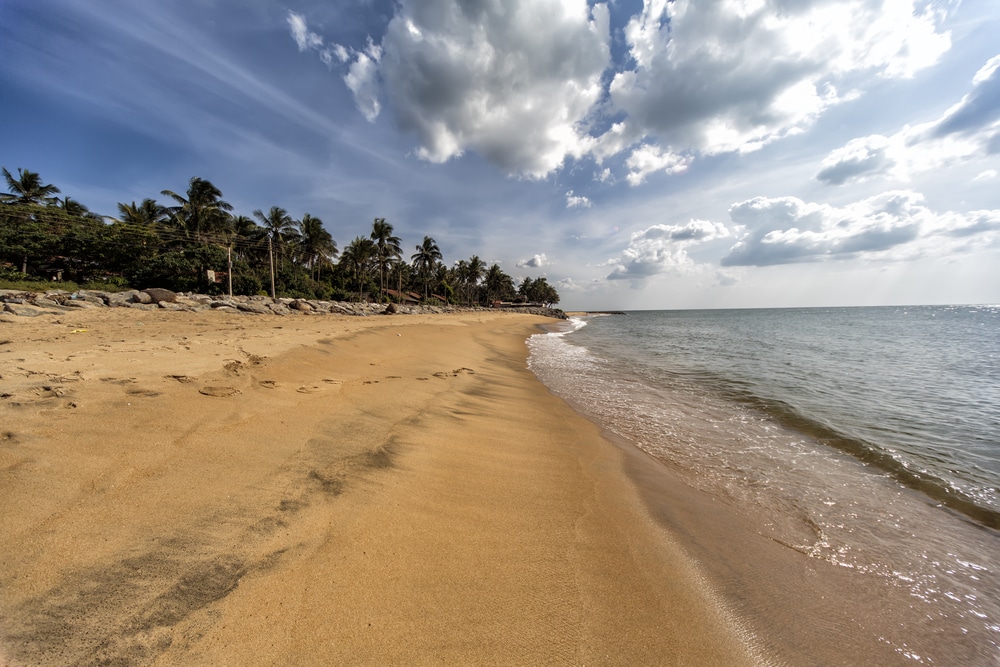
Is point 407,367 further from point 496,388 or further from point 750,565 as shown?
point 750,565

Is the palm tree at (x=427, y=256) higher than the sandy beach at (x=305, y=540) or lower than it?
higher

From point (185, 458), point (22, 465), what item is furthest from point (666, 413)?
point (22, 465)

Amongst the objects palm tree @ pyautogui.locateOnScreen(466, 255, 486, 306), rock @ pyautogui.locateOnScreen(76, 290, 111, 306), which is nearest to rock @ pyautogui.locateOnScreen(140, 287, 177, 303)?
rock @ pyautogui.locateOnScreen(76, 290, 111, 306)

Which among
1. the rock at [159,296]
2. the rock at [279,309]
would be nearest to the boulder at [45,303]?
the rock at [159,296]

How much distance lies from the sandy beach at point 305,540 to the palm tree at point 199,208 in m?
40.2

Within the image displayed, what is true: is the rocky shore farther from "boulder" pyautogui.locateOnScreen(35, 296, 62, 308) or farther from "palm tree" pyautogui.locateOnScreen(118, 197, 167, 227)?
"palm tree" pyautogui.locateOnScreen(118, 197, 167, 227)

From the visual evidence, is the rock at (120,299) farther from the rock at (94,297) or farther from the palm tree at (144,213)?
the palm tree at (144,213)

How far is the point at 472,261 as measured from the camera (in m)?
75.8

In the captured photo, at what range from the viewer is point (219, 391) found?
13.7ft

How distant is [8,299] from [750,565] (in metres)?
21.5

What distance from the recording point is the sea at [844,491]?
2.25 m

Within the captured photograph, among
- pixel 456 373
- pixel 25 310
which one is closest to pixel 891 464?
pixel 456 373

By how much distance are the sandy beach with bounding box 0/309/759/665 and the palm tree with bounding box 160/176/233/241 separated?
132 ft

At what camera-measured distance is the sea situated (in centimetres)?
225
